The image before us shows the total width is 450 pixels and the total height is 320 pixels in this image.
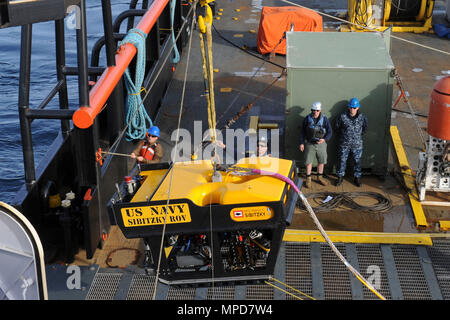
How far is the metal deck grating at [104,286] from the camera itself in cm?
905

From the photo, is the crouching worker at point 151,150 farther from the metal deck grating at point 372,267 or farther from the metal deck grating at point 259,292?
the metal deck grating at point 372,267

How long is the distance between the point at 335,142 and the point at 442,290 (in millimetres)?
3689

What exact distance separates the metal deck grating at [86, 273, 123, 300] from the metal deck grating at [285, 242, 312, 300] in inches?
99.9

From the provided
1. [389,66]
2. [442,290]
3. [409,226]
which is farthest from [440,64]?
[442,290]

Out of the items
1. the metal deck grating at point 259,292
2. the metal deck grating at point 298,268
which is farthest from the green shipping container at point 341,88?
the metal deck grating at point 259,292

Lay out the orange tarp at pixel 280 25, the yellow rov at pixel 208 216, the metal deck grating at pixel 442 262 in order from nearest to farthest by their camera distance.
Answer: the yellow rov at pixel 208 216
the metal deck grating at pixel 442 262
the orange tarp at pixel 280 25

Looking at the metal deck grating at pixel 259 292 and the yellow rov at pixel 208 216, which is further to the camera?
the metal deck grating at pixel 259 292

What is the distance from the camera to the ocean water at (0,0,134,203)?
1853 centimetres

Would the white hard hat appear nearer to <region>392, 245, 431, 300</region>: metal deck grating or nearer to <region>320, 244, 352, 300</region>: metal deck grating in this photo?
<region>320, 244, 352, 300</region>: metal deck grating

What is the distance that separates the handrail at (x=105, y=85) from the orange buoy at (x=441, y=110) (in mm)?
5296

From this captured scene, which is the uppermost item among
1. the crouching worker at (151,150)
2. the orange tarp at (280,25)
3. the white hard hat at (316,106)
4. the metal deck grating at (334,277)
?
the orange tarp at (280,25)

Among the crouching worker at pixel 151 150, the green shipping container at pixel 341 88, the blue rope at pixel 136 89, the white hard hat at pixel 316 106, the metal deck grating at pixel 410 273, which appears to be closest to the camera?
the metal deck grating at pixel 410 273

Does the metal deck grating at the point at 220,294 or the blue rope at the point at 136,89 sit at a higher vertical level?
the blue rope at the point at 136,89

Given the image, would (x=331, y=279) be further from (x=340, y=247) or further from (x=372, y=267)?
(x=340, y=247)
